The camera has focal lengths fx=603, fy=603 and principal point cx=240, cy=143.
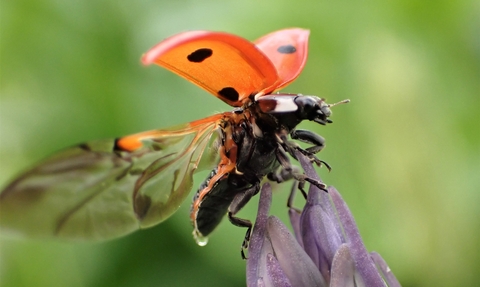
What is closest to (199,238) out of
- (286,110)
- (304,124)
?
(286,110)

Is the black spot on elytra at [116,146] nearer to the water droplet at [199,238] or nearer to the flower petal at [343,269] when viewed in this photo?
the water droplet at [199,238]

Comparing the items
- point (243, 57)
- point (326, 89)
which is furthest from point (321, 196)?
point (326, 89)

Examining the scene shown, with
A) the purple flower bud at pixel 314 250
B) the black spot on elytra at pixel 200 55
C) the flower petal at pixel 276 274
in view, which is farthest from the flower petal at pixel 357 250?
the black spot on elytra at pixel 200 55

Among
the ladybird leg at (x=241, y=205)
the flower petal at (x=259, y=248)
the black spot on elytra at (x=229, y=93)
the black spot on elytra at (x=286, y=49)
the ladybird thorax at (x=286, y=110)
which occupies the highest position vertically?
the black spot on elytra at (x=286, y=49)

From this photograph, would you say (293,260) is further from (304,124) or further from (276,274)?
(304,124)

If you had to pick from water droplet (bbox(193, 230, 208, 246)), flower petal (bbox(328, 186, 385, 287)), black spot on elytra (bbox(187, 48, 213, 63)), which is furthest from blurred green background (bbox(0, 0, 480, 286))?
black spot on elytra (bbox(187, 48, 213, 63))
